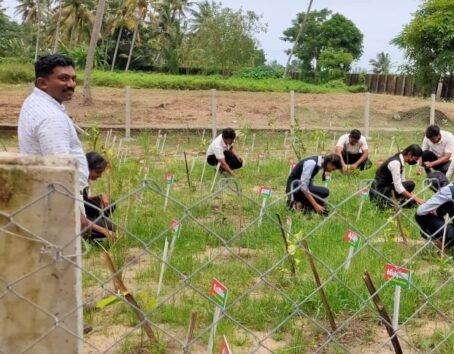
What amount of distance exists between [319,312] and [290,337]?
0.27 m

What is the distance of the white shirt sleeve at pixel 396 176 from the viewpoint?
5450 millimetres

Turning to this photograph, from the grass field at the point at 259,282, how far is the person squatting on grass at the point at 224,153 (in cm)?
102

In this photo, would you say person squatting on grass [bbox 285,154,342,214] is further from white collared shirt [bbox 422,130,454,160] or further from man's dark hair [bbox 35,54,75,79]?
man's dark hair [bbox 35,54,75,79]

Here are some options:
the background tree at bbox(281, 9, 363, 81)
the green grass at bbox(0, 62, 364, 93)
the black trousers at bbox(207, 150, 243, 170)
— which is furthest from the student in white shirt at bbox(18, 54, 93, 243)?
the background tree at bbox(281, 9, 363, 81)

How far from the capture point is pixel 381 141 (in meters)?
13.4

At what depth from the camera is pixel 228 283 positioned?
3.66 m

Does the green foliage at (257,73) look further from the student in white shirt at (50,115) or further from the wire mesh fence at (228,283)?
the student in white shirt at (50,115)

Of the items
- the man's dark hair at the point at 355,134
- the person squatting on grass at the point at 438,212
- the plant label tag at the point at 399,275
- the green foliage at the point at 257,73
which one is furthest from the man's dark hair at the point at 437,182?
the green foliage at the point at 257,73

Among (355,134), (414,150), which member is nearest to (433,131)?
(355,134)

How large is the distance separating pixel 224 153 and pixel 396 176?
2.52 m

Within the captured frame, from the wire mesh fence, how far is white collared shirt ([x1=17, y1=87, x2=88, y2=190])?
490 mm

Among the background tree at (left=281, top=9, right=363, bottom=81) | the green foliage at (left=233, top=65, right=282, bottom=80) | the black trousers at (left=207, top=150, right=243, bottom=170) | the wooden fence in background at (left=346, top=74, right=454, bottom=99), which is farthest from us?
the background tree at (left=281, top=9, right=363, bottom=81)

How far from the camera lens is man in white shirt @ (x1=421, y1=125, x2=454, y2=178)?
22.9 ft

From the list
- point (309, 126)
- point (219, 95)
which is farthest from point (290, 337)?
point (219, 95)
